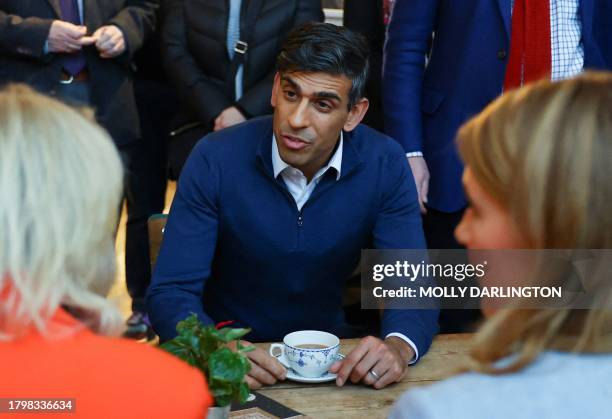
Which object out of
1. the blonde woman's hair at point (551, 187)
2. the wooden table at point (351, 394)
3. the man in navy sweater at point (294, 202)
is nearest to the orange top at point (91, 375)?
the blonde woman's hair at point (551, 187)

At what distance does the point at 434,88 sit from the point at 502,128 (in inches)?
64.4

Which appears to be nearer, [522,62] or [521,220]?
[521,220]

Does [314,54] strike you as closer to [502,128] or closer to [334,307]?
[334,307]

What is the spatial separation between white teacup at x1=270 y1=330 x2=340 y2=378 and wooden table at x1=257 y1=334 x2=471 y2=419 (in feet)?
0.10

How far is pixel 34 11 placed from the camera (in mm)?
3041

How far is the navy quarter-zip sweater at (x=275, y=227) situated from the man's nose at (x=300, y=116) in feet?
0.34

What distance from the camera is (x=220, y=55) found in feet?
10.0

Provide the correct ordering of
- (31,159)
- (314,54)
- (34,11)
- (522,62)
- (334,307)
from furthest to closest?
(34,11)
(522,62)
(334,307)
(314,54)
(31,159)

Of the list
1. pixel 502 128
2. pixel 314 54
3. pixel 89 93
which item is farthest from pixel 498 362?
pixel 89 93

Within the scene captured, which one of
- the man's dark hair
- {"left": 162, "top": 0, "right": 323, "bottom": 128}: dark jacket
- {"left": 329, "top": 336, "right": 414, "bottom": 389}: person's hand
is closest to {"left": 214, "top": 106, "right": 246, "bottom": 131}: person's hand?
{"left": 162, "top": 0, "right": 323, "bottom": 128}: dark jacket

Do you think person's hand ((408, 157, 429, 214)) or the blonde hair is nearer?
the blonde hair

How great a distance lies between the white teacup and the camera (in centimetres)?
169

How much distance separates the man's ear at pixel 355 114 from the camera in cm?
235

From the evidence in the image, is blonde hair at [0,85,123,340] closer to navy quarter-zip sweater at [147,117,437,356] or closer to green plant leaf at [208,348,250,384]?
green plant leaf at [208,348,250,384]
